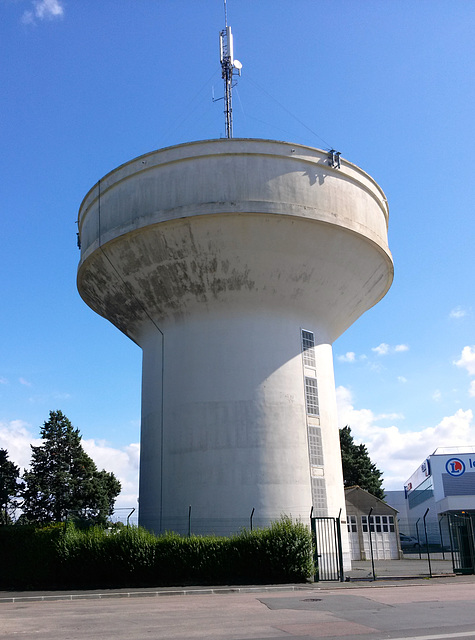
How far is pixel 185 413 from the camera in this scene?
17.1m

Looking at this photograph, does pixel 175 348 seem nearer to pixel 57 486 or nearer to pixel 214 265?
pixel 214 265

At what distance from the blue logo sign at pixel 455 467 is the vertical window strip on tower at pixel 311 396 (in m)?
32.9

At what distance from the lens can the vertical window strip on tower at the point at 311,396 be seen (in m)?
17.6

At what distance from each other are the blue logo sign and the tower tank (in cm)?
3182

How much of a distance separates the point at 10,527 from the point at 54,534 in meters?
1.49

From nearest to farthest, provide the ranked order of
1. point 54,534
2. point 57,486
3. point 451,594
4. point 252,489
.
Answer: point 451,594 < point 54,534 < point 252,489 < point 57,486

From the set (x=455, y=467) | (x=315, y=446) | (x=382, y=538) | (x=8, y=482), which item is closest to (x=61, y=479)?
(x=8, y=482)

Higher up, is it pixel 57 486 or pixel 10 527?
pixel 57 486

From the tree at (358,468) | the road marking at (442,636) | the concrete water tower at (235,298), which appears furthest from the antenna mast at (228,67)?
the tree at (358,468)

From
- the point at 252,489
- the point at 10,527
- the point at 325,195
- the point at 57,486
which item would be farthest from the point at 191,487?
the point at 57,486

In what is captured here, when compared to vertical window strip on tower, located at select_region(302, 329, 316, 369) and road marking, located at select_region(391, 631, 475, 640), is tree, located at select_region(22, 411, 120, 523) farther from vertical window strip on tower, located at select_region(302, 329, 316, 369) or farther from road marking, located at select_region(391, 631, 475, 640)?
road marking, located at select_region(391, 631, 475, 640)

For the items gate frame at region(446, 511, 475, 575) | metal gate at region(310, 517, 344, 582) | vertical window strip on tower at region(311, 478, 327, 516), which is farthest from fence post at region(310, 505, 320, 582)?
gate frame at region(446, 511, 475, 575)

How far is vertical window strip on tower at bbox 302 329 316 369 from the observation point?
18062mm

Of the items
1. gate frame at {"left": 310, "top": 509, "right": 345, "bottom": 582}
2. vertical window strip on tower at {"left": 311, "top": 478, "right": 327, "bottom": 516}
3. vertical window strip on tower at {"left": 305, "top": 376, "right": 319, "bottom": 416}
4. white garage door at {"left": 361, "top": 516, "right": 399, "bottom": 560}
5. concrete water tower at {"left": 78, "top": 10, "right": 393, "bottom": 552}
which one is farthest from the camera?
white garage door at {"left": 361, "top": 516, "right": 399, "bottom": 560}
